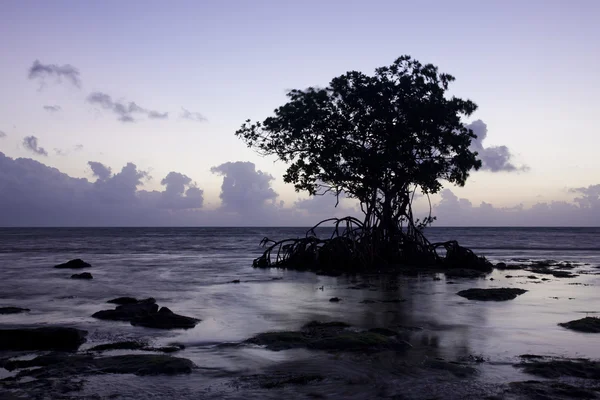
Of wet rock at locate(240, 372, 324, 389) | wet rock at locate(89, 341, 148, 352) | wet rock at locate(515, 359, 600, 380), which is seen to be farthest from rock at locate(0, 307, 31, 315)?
wet rock at locate(515, 359, 600, 380)

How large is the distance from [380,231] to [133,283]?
43.0 feet

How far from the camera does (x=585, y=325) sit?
38.3 ft

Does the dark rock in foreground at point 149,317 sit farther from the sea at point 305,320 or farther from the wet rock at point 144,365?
the wet rock at point 144,365

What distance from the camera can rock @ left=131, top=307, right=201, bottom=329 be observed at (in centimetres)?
1205

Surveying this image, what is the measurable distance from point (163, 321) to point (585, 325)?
915cm

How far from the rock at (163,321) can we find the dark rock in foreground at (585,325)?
327 inches

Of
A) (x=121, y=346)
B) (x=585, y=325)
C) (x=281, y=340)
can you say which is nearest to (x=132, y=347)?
(x=121, y=346)

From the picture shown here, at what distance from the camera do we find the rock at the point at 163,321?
12.1m

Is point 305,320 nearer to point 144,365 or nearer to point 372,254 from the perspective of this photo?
point 144,365

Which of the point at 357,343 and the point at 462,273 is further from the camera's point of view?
the point at 462,273

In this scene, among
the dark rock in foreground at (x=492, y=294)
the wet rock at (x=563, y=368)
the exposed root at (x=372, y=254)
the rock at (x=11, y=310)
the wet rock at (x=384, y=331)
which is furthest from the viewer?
the exposed root at (x=372, y=254)

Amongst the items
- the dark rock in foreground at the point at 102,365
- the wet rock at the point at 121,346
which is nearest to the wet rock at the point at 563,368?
the dark rock in foreground at the point at 102,365

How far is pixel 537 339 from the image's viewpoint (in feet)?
35.2

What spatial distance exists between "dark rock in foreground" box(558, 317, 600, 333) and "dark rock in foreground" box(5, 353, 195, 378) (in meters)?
8.20
